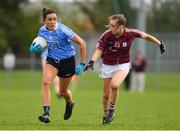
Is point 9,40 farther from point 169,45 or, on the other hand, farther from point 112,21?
point 112,21

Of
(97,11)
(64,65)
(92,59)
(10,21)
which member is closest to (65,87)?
(64,65)

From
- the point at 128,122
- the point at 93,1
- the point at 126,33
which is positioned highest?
the point at 93,1

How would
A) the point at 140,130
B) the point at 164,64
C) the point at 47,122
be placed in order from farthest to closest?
1. the point at 164,64
2. the point at 47,122
3. the point at 140,130

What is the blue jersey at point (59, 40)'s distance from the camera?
45.8 feet

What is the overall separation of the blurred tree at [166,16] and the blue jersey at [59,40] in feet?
173

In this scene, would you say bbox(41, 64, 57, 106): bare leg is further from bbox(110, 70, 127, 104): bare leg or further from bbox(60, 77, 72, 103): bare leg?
bbox(110, 70, 127, 104): bare leg

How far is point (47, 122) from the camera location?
13586 millimetres

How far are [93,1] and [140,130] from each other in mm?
68085

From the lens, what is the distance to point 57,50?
14133 millimetres

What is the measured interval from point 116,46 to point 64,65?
3.53 feet

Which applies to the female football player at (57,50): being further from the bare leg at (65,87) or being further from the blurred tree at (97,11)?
the blurred tree at (97,11)

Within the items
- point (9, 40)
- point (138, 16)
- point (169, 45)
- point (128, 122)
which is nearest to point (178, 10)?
point (169, 45)

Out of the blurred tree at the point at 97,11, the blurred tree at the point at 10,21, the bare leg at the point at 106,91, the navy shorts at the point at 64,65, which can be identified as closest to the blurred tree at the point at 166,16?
the blurred tree at the point at 97,11

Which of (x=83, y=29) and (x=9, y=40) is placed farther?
(x=83, y=29)
